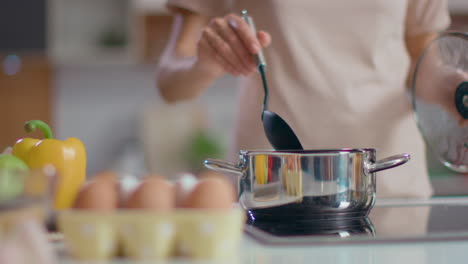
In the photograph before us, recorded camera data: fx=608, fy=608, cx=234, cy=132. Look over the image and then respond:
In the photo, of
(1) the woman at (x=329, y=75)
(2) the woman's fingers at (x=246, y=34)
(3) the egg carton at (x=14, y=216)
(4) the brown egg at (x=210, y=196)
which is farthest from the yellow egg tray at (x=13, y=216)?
(1) the woman at (x=329, y=75)

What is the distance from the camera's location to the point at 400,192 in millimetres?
1323

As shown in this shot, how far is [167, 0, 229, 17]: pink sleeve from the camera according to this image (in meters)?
1.40

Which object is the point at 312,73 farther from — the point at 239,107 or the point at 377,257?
the point at 377,257

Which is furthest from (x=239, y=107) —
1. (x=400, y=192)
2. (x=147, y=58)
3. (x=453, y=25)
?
(x=453, y=25)

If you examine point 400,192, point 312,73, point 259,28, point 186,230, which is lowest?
point 400,192

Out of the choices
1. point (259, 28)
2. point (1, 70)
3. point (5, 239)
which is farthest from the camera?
point (1, 70)

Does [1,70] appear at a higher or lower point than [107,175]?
higher

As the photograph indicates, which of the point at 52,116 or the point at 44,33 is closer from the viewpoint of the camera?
the point at 44,33

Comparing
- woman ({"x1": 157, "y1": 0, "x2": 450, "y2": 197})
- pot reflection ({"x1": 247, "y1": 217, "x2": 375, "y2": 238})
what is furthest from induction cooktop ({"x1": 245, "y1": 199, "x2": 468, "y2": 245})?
woman ({"x1": 157, "y1": 0, "x2": 450, "y2": 197})

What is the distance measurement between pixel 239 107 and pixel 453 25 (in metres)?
2.31

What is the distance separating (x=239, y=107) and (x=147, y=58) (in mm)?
1979

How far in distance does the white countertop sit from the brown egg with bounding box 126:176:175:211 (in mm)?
49

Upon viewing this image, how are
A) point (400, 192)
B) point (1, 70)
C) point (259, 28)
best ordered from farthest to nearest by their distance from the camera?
point (1, 70), point (259, 28), point (400, 192)

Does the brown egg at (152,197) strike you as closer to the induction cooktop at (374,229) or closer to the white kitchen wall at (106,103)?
the induction cooktop at (374,229)
